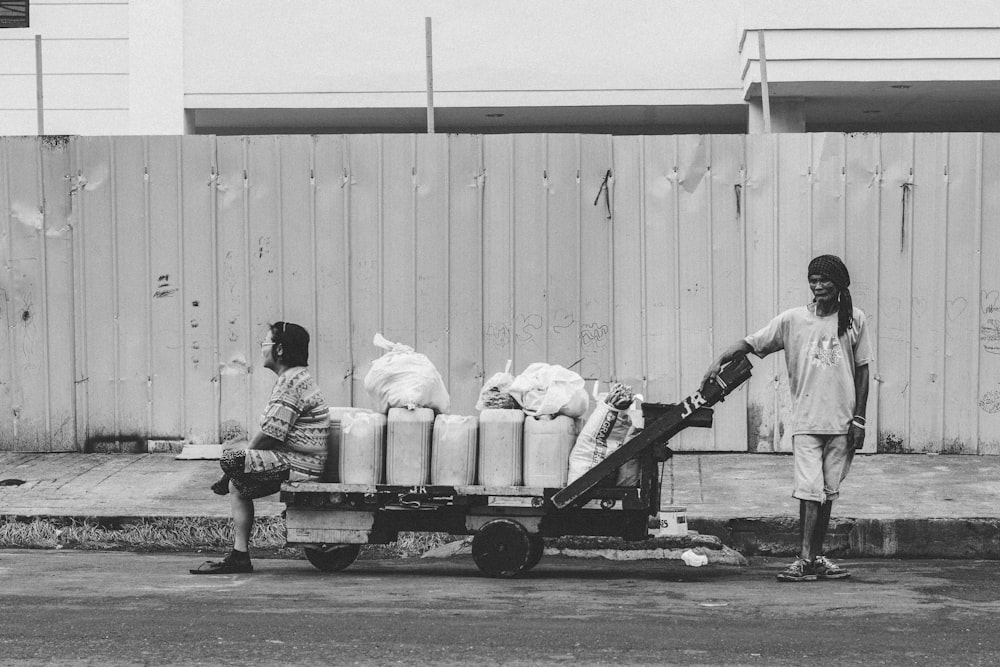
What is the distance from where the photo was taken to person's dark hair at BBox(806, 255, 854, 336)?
7156mm

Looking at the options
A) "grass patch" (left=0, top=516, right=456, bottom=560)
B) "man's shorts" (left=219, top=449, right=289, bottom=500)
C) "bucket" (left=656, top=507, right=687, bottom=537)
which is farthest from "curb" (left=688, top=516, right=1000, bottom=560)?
"grass patch" (left=0, top=516, right=456, bottom=560)

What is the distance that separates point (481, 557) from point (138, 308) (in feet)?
13.9

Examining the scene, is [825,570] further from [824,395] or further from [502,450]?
[502,450]

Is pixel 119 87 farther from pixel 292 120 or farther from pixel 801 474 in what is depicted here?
pixel 801 474

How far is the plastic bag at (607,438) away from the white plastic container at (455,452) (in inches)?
21.2

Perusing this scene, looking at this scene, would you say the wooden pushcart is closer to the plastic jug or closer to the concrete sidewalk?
the plastic jug

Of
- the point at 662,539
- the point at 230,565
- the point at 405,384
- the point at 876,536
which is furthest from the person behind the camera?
the point at 876,536

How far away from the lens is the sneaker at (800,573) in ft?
23.5

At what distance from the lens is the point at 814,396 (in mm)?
7258

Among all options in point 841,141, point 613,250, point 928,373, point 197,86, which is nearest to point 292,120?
point 197,86

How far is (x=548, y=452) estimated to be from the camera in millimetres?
7328

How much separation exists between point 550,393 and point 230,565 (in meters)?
1.96

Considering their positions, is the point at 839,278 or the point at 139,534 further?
the point at 139,534

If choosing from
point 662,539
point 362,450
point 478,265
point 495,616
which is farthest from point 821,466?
point 478,265
